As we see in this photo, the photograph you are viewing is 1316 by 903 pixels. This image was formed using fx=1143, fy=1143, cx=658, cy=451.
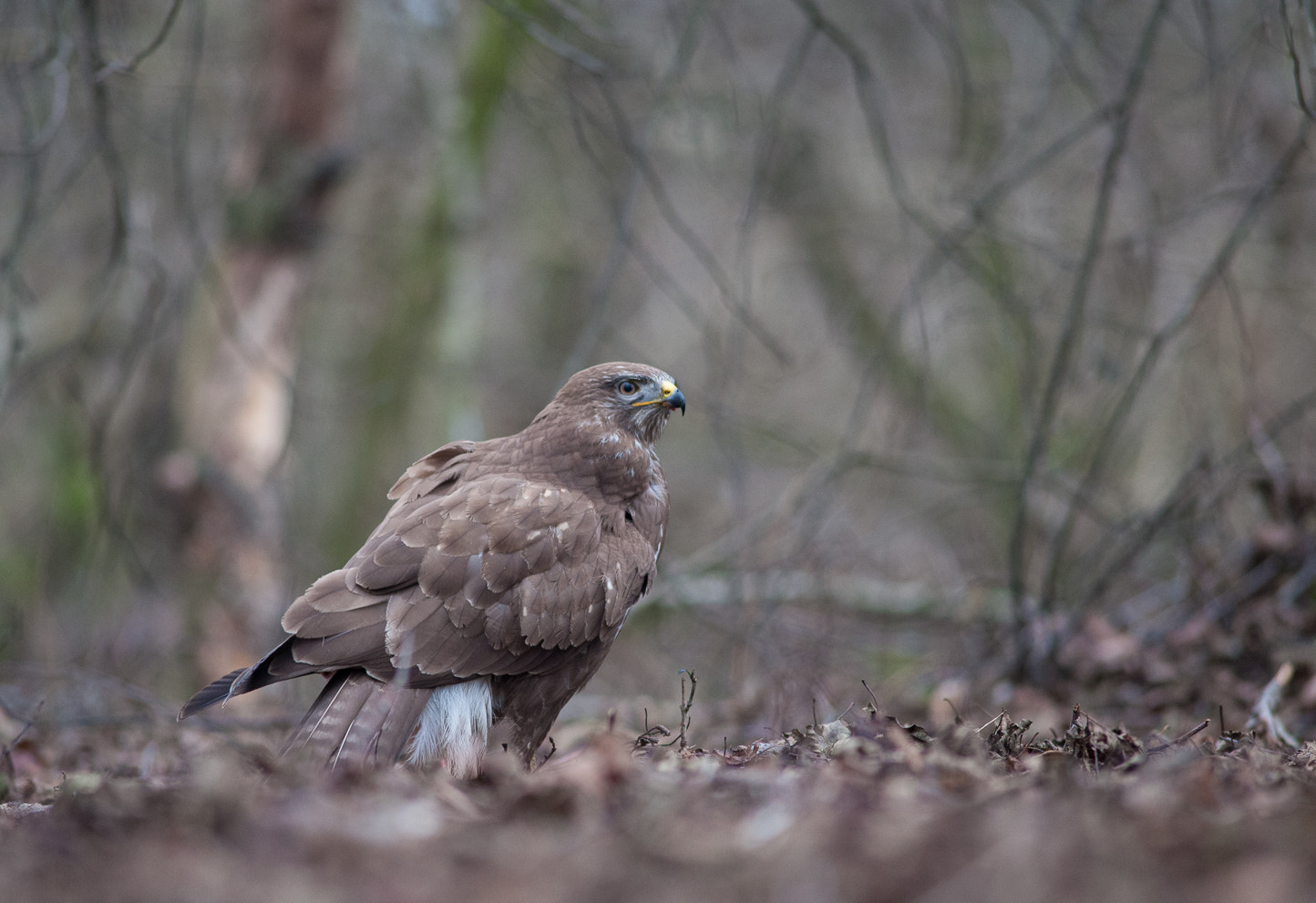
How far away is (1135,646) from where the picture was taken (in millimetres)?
5824

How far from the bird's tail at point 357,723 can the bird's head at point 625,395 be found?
1426 mm

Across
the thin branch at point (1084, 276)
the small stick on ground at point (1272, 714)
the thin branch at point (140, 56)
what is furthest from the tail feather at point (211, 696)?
the small stick on ground at point (1272, 714)

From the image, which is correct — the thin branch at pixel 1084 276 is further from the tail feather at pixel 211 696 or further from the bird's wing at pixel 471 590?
the tail feather at pixel 211 696

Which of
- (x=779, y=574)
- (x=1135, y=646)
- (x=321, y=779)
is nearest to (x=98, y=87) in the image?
(x=321, y=779)

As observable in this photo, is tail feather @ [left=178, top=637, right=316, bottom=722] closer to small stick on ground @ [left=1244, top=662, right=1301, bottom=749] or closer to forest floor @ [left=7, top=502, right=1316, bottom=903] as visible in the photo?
forest floor @ [left=7, top=502, right=1316, bottom=903]

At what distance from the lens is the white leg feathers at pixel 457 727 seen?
4203mm

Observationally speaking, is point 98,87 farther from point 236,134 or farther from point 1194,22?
point 1194,22

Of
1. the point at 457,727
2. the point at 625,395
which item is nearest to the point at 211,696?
the point at 457,727

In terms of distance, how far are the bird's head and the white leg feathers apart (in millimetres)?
1275

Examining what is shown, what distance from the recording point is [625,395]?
4.98m

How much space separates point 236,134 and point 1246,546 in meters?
7.66

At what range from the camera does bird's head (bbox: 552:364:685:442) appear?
16.3ft

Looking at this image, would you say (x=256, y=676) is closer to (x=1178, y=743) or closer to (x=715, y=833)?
(x=715, y=833)

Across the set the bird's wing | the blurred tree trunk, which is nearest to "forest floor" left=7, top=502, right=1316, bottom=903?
the bird's wing
